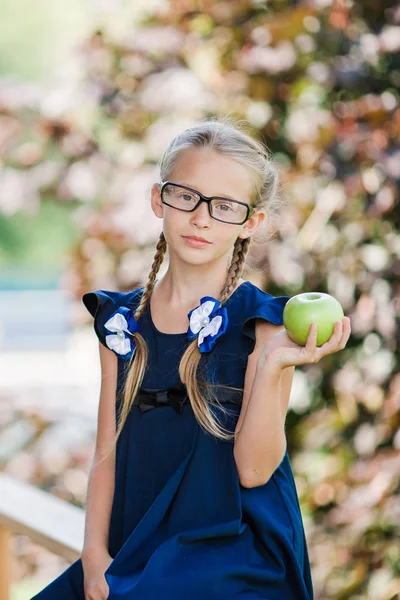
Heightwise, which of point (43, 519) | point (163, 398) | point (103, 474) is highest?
point (163, 398)

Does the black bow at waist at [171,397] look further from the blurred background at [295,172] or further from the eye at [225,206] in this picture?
the blurred background at [295,172]

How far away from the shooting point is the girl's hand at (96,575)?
71.0 inches

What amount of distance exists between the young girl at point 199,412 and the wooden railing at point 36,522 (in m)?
0.40

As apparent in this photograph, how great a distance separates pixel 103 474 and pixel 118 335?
0.30m

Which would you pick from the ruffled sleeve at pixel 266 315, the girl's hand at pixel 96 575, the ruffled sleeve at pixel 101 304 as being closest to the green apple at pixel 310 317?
the ruffled sleeve at pixel 266 315

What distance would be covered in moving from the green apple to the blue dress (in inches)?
5.8

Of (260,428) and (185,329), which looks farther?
(185,329)

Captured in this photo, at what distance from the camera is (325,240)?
3041mm

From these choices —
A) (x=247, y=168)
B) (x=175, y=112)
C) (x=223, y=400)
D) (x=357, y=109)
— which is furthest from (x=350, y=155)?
(x=223, y=400)

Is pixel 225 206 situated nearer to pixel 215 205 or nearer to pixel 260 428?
pixel 215 205

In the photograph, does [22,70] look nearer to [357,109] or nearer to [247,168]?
[357,109]

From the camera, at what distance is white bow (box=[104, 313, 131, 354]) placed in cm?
188

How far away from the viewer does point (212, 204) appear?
1.77m

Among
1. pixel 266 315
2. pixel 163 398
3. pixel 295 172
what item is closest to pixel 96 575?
pixel 163 398
